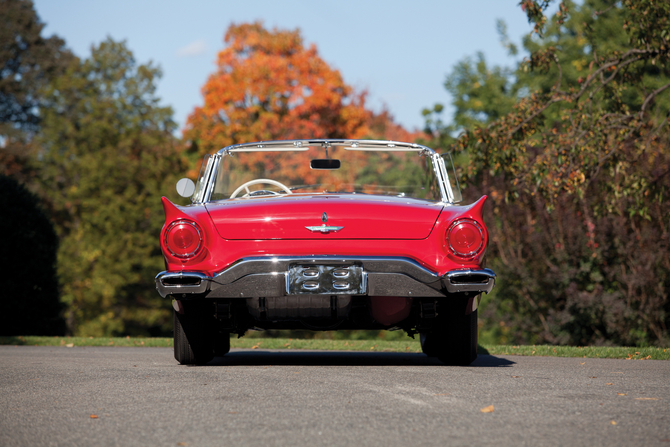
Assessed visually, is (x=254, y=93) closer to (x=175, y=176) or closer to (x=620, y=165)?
(x=175, y=176)

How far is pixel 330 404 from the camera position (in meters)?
4.27

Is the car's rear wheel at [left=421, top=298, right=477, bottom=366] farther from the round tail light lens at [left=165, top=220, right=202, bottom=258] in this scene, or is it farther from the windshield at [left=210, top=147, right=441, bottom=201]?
the round tail light lens at [left=165, top=220, right=202, bottom=258]

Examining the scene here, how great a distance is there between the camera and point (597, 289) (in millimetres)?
13156

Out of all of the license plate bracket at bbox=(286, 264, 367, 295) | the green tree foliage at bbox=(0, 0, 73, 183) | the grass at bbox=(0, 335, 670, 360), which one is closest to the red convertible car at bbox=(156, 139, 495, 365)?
the license plate bracket at bbox=(286, 264, 367, 295)

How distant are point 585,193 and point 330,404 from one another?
10.1 metres

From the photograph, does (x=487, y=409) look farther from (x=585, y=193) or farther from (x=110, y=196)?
(x=110, y=196)

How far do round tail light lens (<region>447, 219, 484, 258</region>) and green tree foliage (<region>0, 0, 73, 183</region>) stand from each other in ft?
A: 131

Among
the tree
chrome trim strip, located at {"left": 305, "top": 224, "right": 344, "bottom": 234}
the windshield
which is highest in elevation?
the tree

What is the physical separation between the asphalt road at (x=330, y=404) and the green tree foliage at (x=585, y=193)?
4515 mm

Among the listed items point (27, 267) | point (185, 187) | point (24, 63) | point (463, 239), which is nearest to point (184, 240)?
point (185, 187)

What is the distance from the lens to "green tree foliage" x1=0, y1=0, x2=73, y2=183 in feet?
139

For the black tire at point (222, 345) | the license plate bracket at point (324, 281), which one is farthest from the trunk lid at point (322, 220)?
the black tire at point (222, 345)

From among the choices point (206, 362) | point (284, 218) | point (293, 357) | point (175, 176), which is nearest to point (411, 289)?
point (284, 218)

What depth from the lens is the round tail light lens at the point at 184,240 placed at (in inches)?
215
